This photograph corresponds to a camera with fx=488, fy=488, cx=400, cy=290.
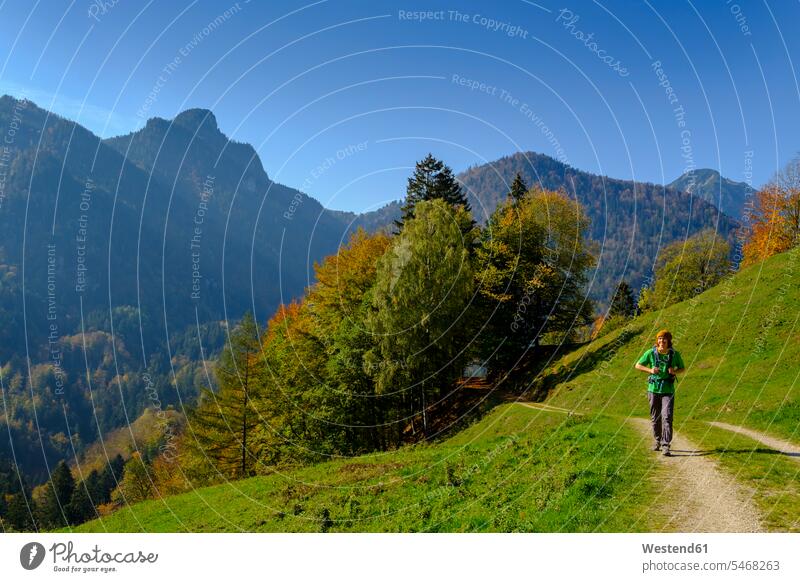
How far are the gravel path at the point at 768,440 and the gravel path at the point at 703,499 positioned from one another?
2716 millimetres

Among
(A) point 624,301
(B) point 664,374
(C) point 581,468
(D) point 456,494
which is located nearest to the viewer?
(B) point 664,374

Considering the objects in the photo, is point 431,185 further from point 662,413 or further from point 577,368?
point 662,413

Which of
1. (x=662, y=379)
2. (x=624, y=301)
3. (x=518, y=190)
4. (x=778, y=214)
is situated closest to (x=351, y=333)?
(x=518, y=190)

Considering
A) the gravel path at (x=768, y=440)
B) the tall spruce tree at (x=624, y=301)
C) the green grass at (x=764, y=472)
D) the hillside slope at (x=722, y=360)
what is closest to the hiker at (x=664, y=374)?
the green grass at (x=764, y=472)

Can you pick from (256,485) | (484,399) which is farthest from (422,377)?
(256,485)


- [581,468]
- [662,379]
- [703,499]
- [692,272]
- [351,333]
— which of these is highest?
[692,272]

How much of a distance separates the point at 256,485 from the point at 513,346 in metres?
33.5

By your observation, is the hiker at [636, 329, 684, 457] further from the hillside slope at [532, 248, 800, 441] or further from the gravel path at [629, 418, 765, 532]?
the hillside slope at [532, 248, 800, 441]

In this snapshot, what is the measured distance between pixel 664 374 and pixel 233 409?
37.0 meters

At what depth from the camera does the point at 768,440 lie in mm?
15141
